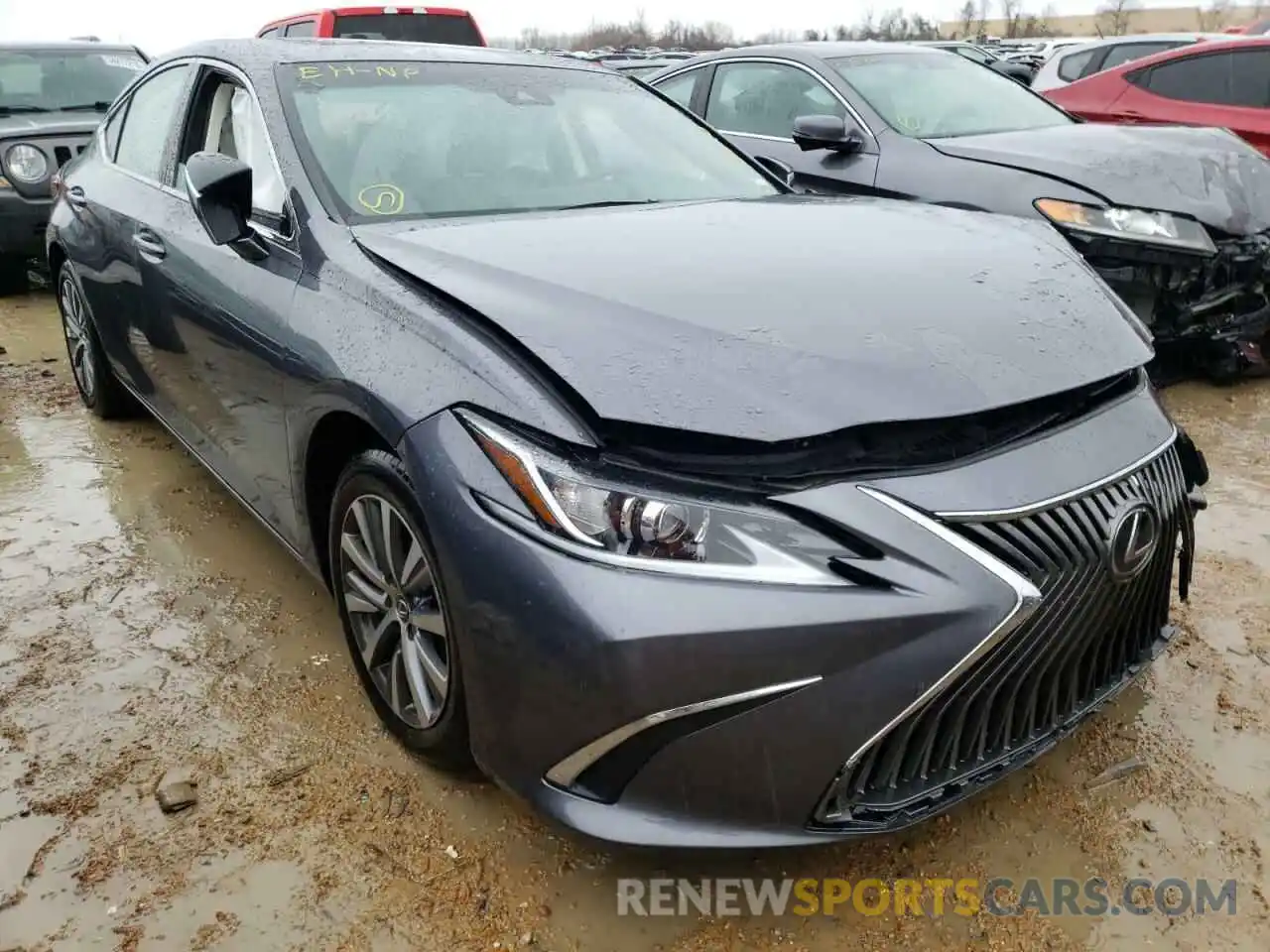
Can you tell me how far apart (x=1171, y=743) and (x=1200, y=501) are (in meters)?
0.54

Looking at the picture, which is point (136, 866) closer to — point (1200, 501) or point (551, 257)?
point (551, 257)

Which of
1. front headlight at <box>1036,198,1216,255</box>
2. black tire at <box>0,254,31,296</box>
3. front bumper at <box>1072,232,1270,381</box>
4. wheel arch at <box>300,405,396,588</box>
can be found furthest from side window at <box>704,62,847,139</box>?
black tire at <box>0,254,31,296</box>

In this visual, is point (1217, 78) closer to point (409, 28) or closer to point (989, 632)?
point (409, 28)

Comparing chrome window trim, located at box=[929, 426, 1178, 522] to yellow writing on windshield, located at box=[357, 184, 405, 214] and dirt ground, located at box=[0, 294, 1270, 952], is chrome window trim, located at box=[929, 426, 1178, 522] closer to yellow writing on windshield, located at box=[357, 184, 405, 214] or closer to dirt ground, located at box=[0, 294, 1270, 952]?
dirt ground, located at box=[0, 294, 1270, 952]

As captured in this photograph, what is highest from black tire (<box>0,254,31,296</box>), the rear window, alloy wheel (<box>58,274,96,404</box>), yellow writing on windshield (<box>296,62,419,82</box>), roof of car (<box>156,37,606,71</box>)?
the rear window

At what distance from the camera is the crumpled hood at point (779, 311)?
1721mm

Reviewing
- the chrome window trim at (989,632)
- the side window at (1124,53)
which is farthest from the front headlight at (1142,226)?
the side window at (1124,53)

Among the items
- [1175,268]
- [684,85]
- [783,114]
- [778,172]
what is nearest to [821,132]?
[783,114]

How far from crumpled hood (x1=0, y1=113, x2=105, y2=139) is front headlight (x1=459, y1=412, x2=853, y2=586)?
6.17 meters

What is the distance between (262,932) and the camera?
186cm

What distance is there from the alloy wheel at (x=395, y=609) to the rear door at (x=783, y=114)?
3258 millimetres

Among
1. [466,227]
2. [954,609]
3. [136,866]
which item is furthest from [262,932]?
[466,227]

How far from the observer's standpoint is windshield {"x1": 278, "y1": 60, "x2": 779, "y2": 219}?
262cm

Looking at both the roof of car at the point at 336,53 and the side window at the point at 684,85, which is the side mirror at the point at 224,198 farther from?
the side window at the point at 684,85
